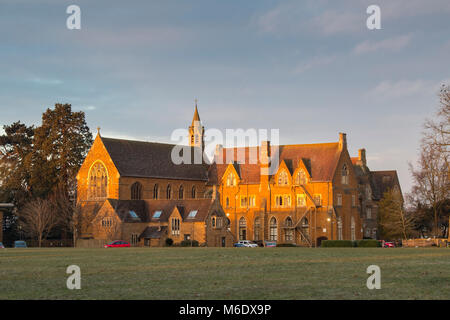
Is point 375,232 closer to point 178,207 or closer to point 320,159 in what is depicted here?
point 320,159

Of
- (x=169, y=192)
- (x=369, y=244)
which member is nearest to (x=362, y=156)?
(x=169, y=192)

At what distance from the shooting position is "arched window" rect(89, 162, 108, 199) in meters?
100

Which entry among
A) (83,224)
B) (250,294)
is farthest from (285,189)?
(250,294)

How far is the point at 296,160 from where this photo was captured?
335 feet

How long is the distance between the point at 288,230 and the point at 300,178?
26.3 ft

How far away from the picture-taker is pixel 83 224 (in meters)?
94.7

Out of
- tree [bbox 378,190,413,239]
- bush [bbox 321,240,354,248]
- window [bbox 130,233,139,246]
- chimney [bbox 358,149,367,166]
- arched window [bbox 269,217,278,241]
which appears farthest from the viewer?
chimney [bbox 358,149,367,166]

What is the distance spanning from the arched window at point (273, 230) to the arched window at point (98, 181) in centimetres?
2570

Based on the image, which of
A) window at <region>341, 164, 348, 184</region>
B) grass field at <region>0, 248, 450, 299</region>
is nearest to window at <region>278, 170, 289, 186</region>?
window at <region>341, 164, 348, 184</region>

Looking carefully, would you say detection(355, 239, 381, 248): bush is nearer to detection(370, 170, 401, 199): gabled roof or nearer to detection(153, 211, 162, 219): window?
detection(153, 211, 162, 219): window

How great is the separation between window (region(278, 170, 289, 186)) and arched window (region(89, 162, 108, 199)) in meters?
26.5

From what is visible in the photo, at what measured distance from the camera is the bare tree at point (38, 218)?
93625 millimetres

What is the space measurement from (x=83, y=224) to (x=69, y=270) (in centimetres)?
6480

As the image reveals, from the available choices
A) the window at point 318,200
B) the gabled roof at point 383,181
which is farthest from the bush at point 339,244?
the gabled roof at point 383,181
